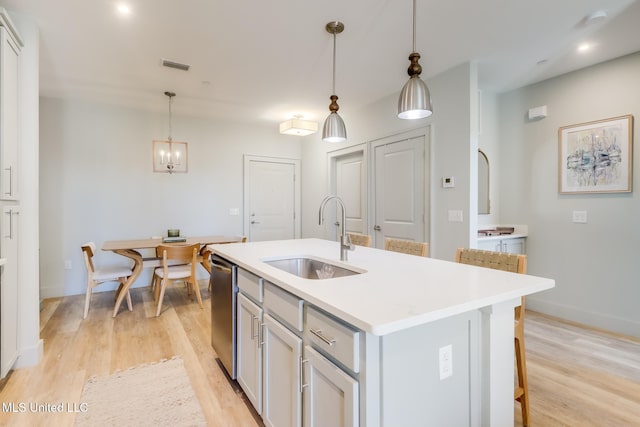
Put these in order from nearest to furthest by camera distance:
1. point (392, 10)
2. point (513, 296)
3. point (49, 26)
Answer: point (513, 296)
point (392, 10)
point (49, 26)

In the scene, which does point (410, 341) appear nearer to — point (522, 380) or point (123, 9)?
point (522, 380)

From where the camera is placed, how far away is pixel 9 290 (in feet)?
6.79

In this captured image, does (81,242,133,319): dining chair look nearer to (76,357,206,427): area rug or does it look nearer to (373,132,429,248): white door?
(76,357,206,427): area rug

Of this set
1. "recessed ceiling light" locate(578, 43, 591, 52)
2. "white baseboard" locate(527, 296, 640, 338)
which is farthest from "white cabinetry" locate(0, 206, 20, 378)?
"white baseboard" locate(527, 296, 640, 338)

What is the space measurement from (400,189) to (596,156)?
193 centimetres

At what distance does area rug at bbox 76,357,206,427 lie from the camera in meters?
1.76

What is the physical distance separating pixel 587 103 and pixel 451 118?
1391 mm

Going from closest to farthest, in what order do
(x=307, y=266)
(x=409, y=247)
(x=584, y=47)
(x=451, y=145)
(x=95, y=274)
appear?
1. (x=307, y=266)
2. (x=409, y=247)
3. (x=584, y=47)
4. (x=451, y=145)
5. (x=95, y=274)

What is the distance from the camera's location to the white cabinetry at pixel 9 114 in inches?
77.5

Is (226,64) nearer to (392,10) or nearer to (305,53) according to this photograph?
(305,53)

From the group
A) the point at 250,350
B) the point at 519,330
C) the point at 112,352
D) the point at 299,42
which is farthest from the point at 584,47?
the point at 112,352

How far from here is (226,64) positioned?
10.2 ft

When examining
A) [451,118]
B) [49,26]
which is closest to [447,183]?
[451,118]

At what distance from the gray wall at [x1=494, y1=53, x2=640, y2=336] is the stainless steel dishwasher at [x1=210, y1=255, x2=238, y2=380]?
3.41 m
